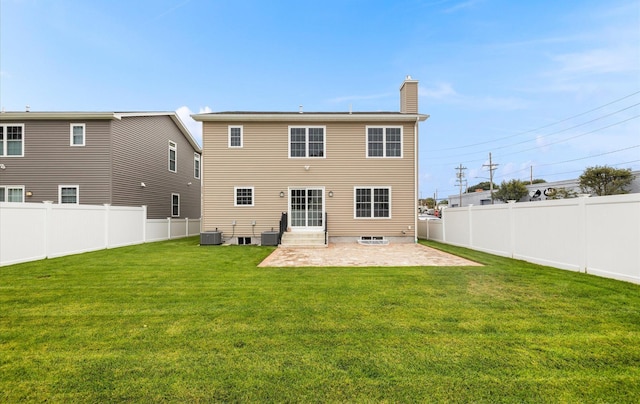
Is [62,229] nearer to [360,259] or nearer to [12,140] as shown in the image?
[12,140]

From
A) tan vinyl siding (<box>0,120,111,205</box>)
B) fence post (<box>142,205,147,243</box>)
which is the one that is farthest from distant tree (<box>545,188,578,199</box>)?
tan vinyl siding (<box>0,120,111,205</box>)

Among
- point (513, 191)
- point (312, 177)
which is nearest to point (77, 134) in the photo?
point (312, 177)

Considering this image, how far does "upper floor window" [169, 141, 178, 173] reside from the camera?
1836cm

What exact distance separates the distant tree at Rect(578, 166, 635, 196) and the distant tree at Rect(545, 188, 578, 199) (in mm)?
1344

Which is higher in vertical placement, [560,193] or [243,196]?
[560,193]

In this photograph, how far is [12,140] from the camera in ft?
45.8

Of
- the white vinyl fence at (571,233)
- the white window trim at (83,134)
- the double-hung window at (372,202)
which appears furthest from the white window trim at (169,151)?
the white vinyl fence at (571,233)

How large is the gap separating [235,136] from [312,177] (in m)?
4.12

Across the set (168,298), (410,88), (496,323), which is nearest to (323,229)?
(410,88)

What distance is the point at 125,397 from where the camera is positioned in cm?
231

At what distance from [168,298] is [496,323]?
16.3 ft

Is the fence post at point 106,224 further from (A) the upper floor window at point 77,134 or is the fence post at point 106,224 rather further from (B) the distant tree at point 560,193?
(B) the distant tree at point 560,193

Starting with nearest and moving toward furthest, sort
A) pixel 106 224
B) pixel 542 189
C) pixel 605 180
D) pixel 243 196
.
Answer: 1. pixel 106 224
2. pixel 243 196
3. pixel 605 180
4. pixel 542 189

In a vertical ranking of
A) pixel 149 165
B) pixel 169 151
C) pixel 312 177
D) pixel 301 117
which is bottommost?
pixel 312 177
